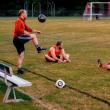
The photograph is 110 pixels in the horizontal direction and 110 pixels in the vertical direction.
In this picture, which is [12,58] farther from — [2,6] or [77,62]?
[2,6]

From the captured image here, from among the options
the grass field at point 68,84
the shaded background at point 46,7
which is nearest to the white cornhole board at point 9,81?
the grass field at point 68,84

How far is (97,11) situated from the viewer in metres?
65.8

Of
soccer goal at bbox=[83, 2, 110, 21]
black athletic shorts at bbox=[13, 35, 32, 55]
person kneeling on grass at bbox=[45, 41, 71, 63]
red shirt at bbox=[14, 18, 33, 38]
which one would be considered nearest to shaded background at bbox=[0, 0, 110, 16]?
soccer goal at bbox=[83, 2, 110, 21]

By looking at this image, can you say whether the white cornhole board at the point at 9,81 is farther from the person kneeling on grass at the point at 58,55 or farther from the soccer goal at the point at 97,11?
the soccer goal at the point at 97,11

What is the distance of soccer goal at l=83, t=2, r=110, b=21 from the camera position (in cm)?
6412

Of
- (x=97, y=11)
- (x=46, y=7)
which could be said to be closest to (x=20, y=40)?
A: (x=97, y=11)

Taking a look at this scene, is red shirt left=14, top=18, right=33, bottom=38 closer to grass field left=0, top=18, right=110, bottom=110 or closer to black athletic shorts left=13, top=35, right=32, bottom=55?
black athletic shorts left=13, top=35, right=32, bottom=55

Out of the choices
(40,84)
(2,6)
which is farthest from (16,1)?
(40,84)

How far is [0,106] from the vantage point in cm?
1033

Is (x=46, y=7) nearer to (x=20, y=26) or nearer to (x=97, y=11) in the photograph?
(x=97, y=11)

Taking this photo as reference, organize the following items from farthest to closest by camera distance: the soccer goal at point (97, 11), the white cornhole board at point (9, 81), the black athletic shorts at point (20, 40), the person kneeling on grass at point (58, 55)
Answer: the soccer goal at point (97, 11) → the person kneeling on grass at point (58, 55) → the black athletic shorts at point (20, 40) → the white cornhole board at point (9, 81)

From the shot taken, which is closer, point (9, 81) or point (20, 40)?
point (9, 81)

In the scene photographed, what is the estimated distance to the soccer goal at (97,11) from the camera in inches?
2525

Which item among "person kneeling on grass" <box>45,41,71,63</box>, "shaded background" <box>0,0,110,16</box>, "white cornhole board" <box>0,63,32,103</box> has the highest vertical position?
"white cornhole board" <box>0,63,32,103</box>
